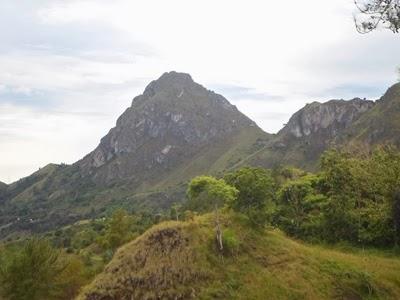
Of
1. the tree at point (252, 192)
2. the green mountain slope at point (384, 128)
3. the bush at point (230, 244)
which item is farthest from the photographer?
the green mountain slope at point (384, 128)

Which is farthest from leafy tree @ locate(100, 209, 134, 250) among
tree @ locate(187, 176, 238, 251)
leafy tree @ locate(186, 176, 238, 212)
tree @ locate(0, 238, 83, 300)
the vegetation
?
tree @ locate(187, 176, 238, 251)

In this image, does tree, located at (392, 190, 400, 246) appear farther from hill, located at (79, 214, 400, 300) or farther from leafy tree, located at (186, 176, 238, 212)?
Answer: leafy tree, located at (186, 176, 238, 212)

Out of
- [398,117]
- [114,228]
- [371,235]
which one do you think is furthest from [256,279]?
[398,117]

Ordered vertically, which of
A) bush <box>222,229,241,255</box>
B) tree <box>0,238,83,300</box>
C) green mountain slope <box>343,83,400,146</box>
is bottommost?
tree <box>0,238,83,300</box>

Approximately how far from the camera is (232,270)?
29312mm

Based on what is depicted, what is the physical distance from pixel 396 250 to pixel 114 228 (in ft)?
117

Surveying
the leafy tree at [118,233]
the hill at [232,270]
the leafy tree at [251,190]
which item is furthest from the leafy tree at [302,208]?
the leafy tree at [118,233]

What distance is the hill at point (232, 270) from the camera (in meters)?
27.9

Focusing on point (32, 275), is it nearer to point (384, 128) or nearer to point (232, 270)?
point (232, 270)

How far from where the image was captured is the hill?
91.6ft

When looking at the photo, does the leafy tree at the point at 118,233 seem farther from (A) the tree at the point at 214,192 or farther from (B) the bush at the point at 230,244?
(B) the bush at the point at 230,244

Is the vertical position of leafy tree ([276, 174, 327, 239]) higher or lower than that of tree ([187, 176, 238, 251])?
lower

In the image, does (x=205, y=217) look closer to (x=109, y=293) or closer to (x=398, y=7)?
(x=109, y=293)

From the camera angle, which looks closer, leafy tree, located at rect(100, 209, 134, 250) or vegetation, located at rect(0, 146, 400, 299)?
vegetation, located at rect(0, 146, 400, 299)
